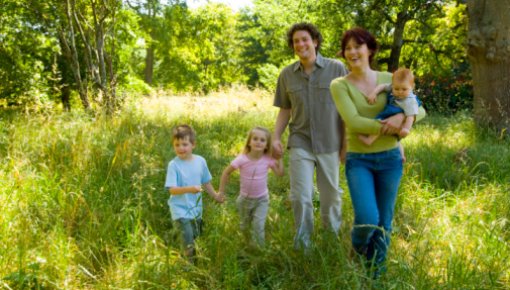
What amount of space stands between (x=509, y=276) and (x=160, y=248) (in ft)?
7.57

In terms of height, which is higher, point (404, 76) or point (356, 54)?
point (356, 54)

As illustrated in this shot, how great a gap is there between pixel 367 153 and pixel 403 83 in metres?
0.50

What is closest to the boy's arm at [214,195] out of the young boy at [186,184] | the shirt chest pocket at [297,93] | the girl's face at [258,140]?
the young boy at [186,184]

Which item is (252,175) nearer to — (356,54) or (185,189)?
(185,189)

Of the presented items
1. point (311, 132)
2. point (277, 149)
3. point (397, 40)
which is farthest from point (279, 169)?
point (397, 40)

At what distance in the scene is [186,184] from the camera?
3400mm

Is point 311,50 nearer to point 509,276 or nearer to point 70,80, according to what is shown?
point 509,276

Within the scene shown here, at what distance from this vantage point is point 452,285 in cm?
252

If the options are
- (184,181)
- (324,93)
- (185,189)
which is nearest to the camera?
(185,189)

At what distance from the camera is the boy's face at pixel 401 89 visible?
2.74 metres

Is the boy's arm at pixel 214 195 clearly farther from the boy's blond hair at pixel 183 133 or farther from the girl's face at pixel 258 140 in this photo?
the girl's face at pixel 258 140

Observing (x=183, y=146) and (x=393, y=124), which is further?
(x=183, y=146)

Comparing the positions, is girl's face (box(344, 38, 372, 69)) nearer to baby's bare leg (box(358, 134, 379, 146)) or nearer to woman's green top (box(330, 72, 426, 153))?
woman's green top (box(330, 72, 426, 153))

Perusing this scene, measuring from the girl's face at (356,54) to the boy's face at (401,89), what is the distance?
0.94ft
